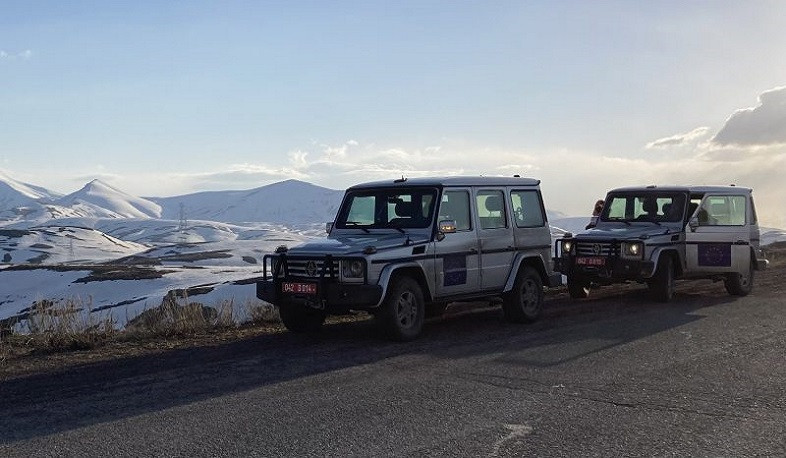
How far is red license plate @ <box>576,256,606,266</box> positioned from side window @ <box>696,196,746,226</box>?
8.24ft

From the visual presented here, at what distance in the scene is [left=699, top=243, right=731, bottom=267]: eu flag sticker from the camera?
49.5ft

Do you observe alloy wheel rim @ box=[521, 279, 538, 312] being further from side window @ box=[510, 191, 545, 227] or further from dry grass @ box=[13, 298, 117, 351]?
dry grass @ box=[13, 298, 117, 351]

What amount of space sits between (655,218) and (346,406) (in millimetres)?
10862

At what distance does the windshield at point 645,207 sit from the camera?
50.1ft

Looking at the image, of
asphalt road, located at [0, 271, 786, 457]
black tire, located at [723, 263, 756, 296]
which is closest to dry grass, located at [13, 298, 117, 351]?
asphalt road, located at [0, 271, 786, 457]

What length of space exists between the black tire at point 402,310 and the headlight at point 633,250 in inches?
227

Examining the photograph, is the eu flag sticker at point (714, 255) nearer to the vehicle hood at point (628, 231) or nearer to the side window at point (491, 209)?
the vehicle hood at point (628, 231)

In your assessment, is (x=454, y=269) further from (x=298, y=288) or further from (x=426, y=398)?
(x=426, y=398)

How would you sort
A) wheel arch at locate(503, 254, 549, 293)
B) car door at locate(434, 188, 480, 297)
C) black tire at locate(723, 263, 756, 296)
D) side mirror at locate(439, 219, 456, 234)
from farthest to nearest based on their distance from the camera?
black tire at locate(723, 263, 756, 296) < wheel arch at locate(503, 254, 549, 293) < car door at locate(434, 188, 480, 297) < side mirror at locate(439, 219, 456, 234)

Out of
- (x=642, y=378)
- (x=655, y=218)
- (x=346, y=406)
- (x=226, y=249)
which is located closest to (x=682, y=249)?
(x=655, y=218)

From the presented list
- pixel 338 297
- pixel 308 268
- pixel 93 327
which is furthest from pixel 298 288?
pixel 93 327

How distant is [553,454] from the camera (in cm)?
513

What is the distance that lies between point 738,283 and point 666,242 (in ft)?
7.36

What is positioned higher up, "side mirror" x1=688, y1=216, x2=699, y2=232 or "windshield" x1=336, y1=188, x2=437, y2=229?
"windshield" x1=336, y1=188, x2=437, y2=229
